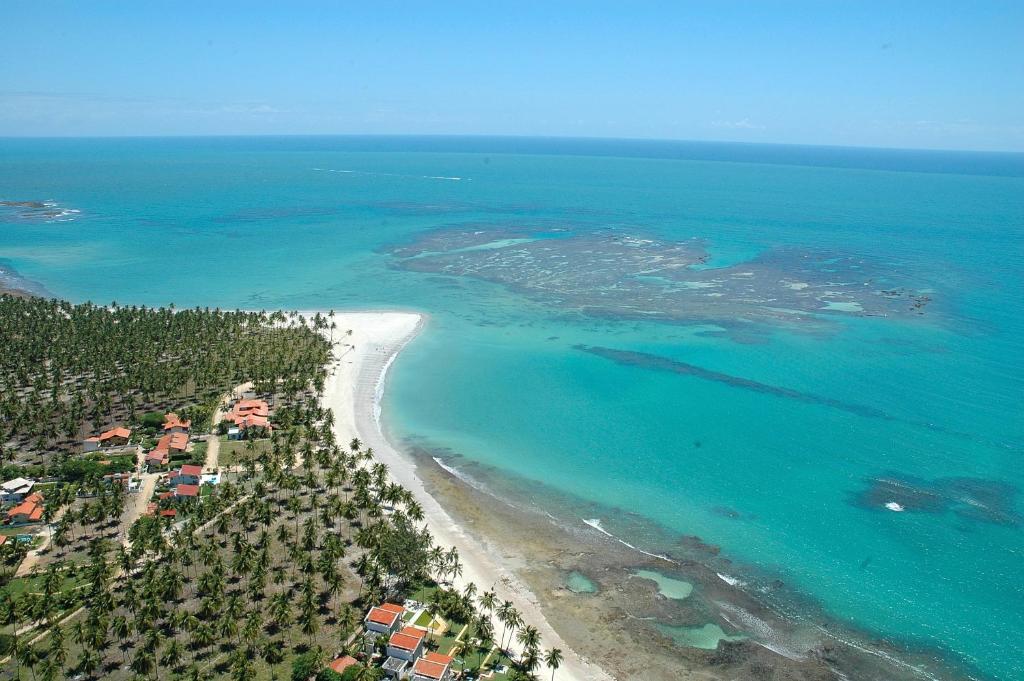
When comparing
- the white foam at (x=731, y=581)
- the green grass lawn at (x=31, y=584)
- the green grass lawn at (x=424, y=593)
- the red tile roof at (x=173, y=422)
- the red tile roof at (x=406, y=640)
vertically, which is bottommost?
the white foam at (x=731, y=581)

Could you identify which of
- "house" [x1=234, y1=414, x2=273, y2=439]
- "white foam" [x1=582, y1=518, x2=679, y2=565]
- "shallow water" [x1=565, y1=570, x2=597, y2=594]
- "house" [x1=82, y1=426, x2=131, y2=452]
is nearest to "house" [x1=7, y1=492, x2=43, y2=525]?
"house" [x1=82, y1=426, x2=131, y2=452]

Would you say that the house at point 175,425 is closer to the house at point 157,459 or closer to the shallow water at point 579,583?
the house at point 157,459

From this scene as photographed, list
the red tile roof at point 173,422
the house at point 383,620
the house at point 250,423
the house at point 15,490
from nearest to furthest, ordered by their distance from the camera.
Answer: the house at point 383,620, the house at point 15,490, the house at point 250,423, the red tile roof at point 173,422

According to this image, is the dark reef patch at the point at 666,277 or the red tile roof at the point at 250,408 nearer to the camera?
the red tile roof at the point at 250,408

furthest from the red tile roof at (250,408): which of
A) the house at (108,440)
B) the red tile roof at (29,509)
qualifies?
the red tile roof at (29,509)

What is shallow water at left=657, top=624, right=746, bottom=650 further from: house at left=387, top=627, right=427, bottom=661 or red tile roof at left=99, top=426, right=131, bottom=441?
red tile roof at left=99, top=426, right=131, bottom=441

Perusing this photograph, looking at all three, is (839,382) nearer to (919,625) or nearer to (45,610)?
(919,625)

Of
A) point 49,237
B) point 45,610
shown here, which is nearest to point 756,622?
point 45,610
